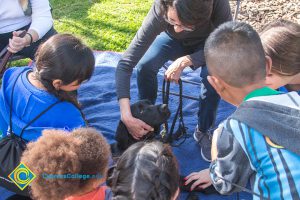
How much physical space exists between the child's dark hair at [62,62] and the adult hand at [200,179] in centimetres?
84

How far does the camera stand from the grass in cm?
421

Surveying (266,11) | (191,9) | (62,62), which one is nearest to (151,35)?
(191,9)

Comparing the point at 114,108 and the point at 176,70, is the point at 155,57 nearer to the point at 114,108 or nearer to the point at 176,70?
the point at 176,70

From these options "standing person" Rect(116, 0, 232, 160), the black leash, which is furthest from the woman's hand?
the black leash

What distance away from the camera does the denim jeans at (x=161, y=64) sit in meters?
2.43

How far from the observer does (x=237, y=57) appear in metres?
1.50

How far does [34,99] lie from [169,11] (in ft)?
2.75

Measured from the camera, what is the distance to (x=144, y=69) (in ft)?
8.14

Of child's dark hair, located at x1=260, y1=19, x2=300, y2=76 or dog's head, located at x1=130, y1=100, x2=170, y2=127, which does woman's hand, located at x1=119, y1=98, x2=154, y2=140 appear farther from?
child's dark hair, located at x1=260, y1=19, x2=300, y2=76

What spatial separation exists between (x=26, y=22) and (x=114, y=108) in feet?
3.09

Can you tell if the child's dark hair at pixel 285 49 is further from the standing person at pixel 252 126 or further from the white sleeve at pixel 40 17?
the white sleeve at pixel 40 17

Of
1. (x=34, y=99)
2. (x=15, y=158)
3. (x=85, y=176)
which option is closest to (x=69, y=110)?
(x=34, y=99)

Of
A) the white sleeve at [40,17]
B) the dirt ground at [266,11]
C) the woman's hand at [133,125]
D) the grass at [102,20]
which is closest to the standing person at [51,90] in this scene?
the woman's hand at [133,125]

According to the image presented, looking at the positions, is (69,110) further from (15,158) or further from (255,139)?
(255,139)
